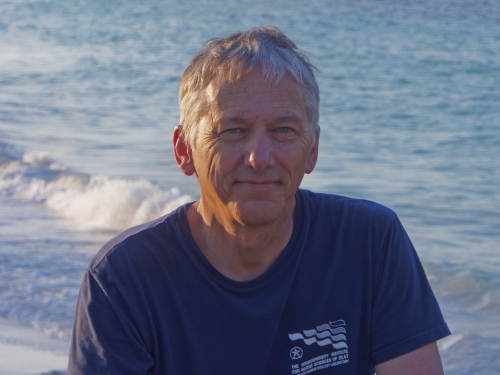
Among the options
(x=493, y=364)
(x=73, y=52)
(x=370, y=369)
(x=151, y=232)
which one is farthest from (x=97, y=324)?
(x=73, y=52)

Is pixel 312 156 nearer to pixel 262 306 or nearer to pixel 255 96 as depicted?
pixel 255 96

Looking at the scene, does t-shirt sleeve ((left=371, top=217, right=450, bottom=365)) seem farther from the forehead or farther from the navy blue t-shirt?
the forehead

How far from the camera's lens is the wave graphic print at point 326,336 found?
2.15m

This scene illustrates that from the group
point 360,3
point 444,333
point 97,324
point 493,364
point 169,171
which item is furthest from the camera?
point 360,3

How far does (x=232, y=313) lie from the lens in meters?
2.13

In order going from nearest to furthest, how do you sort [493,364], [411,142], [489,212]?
[493,364] → [489,212] → [411,142]

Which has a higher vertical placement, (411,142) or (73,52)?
(73,52)

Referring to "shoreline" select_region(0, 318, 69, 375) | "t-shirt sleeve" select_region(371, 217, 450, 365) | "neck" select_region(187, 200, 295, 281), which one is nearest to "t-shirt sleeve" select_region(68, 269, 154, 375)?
"neck" select_region(187, 200, 295, 281)

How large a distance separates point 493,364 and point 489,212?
369 cm

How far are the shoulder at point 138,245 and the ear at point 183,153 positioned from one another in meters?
0.17

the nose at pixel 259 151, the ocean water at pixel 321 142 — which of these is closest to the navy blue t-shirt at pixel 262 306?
the nose at pixel 259 151

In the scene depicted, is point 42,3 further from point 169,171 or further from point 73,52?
point 169,171

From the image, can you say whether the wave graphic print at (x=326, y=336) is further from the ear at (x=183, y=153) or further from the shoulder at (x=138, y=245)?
the ear at (x=183, y=153)

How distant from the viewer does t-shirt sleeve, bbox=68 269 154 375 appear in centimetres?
203
